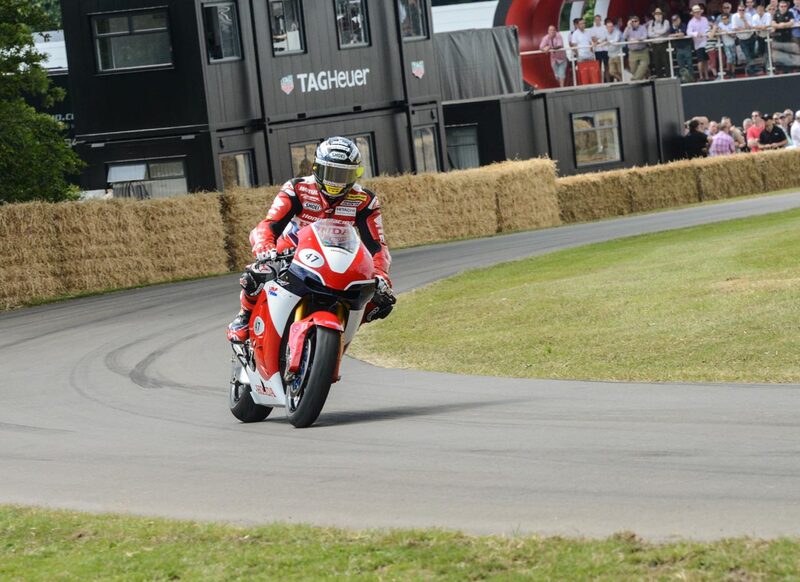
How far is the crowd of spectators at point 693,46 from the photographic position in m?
37.3

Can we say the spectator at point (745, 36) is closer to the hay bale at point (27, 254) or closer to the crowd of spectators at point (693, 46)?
the crowd of spectators at point (693, 46)

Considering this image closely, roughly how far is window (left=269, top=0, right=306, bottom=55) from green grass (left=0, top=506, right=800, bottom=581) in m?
25.8

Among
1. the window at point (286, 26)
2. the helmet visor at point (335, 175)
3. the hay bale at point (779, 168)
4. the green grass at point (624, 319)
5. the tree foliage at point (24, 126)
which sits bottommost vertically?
the green grass at point (624, 319)

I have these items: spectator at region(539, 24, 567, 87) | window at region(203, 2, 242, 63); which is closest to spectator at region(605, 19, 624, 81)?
spectator at region(539, 24, 567, 87)

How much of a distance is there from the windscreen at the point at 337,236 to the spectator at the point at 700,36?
2964 cm

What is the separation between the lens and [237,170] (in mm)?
30984

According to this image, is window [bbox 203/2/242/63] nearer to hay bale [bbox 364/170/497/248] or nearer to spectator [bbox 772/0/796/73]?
hay bale [bbox 364/170/497/248]

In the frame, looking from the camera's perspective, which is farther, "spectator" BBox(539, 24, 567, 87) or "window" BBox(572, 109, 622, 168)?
"window" BBox(572, 109, 622, 168)

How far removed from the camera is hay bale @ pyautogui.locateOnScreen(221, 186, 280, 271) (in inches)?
1057

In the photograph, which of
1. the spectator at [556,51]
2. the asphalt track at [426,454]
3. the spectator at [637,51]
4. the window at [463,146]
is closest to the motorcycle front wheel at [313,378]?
the asphalt track at [426,454]

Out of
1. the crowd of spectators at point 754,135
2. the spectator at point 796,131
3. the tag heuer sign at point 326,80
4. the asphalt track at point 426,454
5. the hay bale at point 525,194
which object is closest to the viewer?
the asphalt track at point 426,454

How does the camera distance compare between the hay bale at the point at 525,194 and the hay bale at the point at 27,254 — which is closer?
the hay bale at the point at 27,254

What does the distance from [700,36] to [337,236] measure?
29.8 m

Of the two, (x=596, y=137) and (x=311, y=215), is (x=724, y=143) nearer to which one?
(x=596, y=137)
